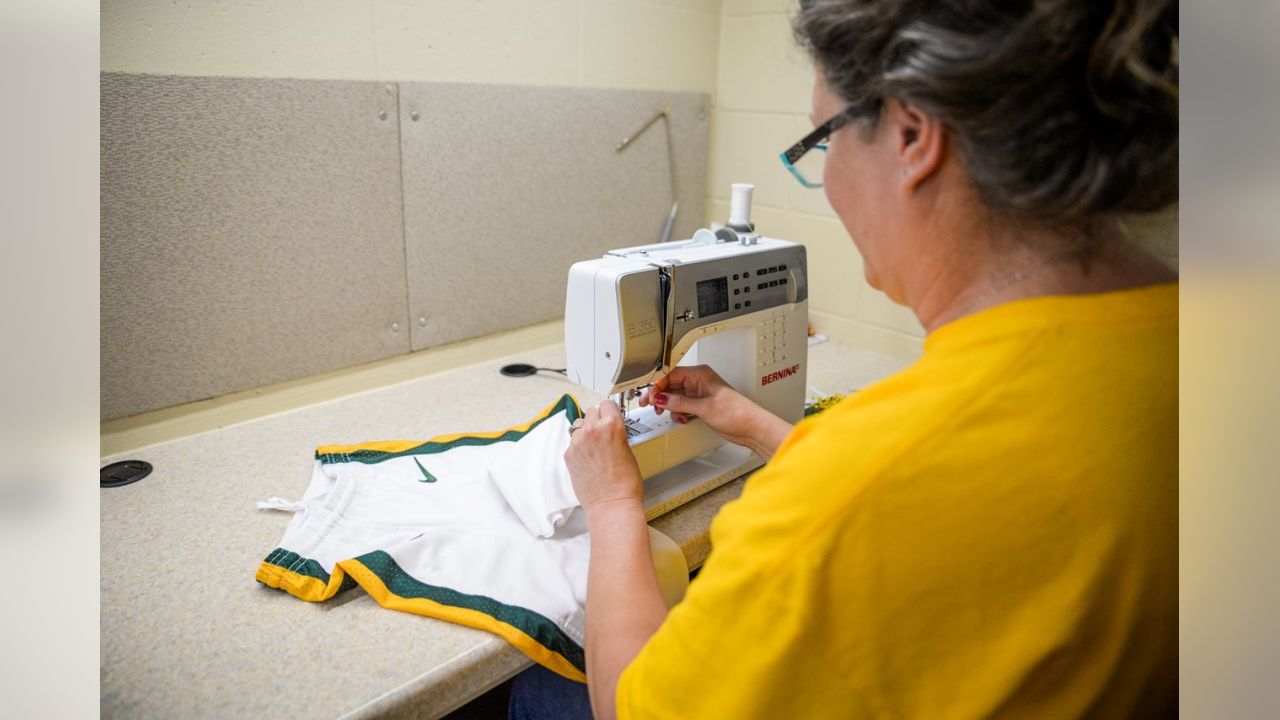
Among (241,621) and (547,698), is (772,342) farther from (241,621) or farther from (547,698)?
(241,621)

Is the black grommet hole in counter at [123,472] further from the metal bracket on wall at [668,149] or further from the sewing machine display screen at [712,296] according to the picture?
the metal bracket on wall at [668,149]

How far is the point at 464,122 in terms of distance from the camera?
1677mm

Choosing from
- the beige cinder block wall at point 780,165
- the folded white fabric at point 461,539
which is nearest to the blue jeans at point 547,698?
the folded white fabric at point 461,539

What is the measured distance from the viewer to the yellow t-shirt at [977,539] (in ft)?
1.82

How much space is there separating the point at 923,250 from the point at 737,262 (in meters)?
0.53

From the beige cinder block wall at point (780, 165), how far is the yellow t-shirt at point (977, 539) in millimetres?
1424

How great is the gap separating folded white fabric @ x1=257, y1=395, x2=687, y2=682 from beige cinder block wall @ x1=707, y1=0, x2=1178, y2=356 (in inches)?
41.6

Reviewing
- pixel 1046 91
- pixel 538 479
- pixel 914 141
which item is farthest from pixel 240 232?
pixel 1046 91

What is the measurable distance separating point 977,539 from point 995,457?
0.19 ft


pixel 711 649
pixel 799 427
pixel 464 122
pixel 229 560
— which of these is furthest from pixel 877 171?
pixel 464 122

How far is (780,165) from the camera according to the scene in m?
2.14

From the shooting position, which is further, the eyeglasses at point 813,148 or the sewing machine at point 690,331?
the sewing machine at point 690,331

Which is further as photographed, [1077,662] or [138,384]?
[138,384]
